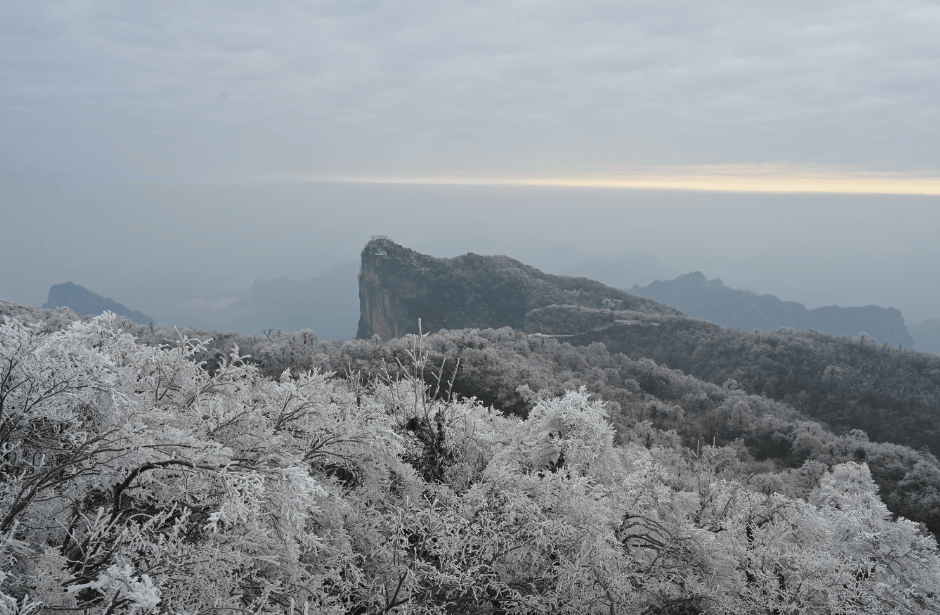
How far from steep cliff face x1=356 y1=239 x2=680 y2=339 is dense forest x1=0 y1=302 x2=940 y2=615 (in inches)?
3281

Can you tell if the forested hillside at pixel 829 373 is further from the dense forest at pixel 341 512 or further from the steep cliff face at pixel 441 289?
the steep cliff face at pixel 441 289

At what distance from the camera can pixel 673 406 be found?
32.2 meters

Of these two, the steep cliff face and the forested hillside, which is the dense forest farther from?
the steep cliff face

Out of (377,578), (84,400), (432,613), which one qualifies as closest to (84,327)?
(84,400)

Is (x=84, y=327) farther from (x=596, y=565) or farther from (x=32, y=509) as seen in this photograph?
(x=596, y=565)

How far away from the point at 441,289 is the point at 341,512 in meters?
95.5

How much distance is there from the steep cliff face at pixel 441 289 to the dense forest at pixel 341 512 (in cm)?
8334

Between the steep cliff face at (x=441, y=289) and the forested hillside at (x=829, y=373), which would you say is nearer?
the forested hillside at (x=829, y=373)

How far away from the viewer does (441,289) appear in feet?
328

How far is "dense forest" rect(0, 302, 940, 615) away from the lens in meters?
3.04

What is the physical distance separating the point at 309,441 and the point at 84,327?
2551 mm

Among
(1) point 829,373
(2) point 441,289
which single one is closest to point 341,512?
(1) point 829,373

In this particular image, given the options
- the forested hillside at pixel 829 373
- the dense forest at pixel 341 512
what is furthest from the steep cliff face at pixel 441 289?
the dense forest at pixel 341 512

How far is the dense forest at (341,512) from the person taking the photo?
3.04 meters
